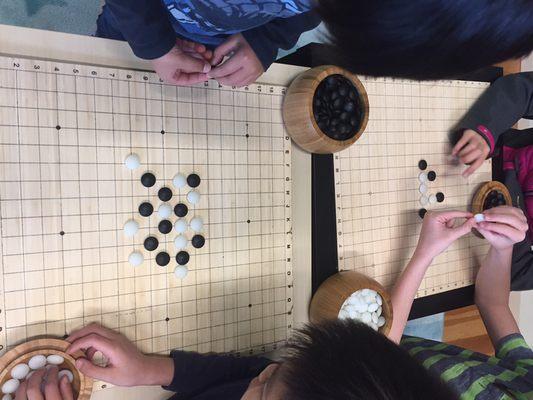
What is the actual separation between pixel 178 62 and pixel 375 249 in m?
0.54

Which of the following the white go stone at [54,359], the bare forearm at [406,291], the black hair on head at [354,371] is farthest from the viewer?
the bare forearm at [406,291]

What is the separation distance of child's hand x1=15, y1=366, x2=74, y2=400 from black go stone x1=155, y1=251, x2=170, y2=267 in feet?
0.67

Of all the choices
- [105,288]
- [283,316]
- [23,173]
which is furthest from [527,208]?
[23,173]

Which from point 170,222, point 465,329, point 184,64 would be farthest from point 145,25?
point 465,329

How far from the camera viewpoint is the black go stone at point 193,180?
2.27 ft

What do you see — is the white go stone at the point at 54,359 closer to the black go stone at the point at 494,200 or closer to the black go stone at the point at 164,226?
the black go stone at the point at 164,226

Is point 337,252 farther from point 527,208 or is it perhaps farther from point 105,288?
point 527,208

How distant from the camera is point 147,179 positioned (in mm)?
653

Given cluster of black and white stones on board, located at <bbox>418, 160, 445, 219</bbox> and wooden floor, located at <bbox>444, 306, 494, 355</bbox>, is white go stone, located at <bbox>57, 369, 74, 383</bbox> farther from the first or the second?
wooden floor, located at <bbox>444, 306, 494, 355</bbox>

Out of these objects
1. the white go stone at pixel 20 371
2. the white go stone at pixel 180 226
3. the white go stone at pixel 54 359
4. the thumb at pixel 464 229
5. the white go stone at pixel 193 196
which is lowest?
the white go stone at pixel 20 371

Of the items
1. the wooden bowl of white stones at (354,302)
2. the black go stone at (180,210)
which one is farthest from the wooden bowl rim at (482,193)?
the black go stone at (180,210)

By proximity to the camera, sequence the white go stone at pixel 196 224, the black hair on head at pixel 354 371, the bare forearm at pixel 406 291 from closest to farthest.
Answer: the black hair on head at pixel 354 371
the white go stone at pixel 196 224
the bare forearm at pixel 406 291

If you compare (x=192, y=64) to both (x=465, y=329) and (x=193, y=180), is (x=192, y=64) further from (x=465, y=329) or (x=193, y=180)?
(x=465, y=329)

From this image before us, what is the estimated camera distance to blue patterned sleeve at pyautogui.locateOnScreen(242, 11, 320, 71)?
67cm
